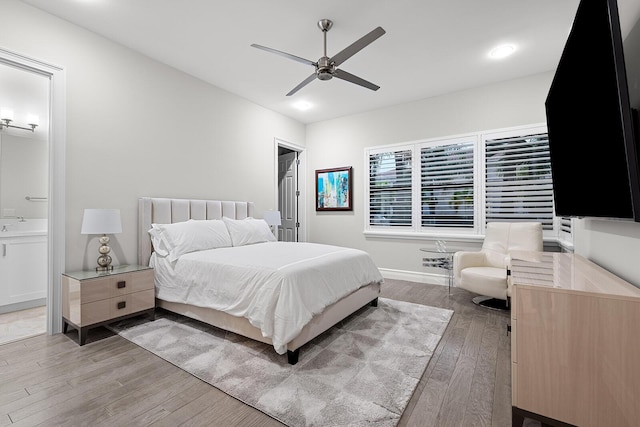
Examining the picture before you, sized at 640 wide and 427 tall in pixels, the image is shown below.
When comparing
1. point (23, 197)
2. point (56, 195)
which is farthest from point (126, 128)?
point (23, 197)

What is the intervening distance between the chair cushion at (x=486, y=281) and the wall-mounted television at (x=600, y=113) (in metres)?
1.31

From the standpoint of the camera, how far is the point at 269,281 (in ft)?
7.27

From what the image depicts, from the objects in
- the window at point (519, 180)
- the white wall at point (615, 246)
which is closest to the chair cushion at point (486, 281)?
the white wall at point (615, 246)

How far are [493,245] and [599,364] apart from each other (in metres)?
2.73

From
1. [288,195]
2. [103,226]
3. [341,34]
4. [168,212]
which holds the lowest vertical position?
[103,226]

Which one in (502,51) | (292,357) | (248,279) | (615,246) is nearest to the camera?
(615,246)

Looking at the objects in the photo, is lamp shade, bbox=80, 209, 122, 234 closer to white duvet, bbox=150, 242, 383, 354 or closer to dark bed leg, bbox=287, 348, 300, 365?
white duvet, bbox=150, 242, 383, 354

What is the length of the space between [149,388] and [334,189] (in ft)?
13.9

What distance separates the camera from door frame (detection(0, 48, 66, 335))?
104 inches

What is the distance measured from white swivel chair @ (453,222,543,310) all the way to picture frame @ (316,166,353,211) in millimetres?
2301

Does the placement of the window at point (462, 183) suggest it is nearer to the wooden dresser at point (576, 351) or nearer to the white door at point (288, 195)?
the white door at point (288, 195)

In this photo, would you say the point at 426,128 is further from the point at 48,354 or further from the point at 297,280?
the point at 48,354

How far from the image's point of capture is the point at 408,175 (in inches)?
189

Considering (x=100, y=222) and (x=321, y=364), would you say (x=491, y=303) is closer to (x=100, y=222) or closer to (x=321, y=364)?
(x=321, y=364)
